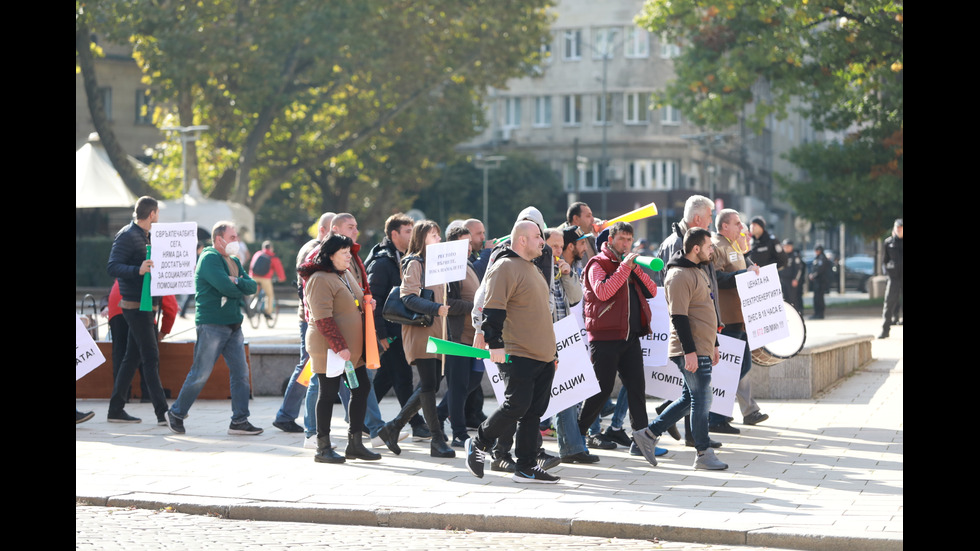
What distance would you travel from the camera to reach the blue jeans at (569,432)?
366 inches

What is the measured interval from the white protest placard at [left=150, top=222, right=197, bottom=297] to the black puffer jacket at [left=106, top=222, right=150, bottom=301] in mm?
136

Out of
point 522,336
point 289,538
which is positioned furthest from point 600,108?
point 289,538

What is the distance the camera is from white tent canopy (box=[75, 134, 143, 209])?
32.2 metres

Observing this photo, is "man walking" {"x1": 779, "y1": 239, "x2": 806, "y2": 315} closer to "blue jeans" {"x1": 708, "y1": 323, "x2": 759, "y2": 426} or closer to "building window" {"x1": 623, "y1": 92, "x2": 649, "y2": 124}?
"blue jeans" {"x1": 708, "y1": 323, "x2": 759, "y2": 426}

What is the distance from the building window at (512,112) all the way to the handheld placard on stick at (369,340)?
61598 mm

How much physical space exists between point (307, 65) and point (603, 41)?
112 feet

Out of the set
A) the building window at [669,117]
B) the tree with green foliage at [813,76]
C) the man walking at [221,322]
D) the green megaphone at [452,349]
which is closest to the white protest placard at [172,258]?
the man walking at [221,322]

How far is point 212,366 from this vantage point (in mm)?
10992

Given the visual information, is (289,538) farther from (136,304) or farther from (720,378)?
(136,304)

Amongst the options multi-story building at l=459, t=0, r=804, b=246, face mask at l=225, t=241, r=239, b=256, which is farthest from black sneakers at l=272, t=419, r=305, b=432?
multi-story building at l=459, t=0, r=804, b=246

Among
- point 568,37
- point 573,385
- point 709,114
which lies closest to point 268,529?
point 573,385

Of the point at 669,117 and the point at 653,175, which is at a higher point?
the point at 669,117
